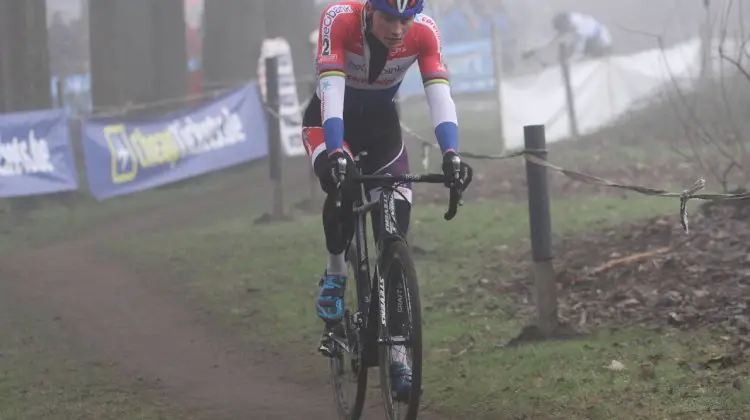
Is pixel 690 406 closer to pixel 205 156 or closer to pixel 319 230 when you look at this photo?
pixel 319 230

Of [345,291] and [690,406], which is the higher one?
[345,291]

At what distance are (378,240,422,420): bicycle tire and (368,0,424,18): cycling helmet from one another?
1.17 m

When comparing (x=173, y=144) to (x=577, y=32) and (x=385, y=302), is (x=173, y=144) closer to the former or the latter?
(x=385, y=302)

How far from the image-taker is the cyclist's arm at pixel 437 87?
548 cm

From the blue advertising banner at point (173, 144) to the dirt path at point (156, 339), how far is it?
1.70 m

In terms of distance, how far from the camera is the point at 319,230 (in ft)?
41.5

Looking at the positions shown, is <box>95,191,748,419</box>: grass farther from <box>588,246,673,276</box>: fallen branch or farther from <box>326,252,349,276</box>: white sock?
<box>326,252,349,276</box>: white sock

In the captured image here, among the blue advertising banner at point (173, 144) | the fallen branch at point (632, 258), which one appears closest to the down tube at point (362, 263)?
the fallen branch at point (632, 258)

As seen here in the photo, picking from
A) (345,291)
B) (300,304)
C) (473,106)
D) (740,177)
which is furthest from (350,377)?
(473,106)

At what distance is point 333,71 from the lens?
552cm

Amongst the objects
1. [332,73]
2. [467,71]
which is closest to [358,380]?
[332,73]

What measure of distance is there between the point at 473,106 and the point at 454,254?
676 inches

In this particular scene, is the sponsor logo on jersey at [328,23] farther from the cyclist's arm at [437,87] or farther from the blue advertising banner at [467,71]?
the blue advertising banner at [467,71]

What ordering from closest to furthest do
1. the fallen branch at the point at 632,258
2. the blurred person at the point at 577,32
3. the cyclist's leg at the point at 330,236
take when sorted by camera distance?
→ the cyclist's leg at the point at 330,236, the fallen branch at the point at 632,258, the blurred person at the point at 577,32
